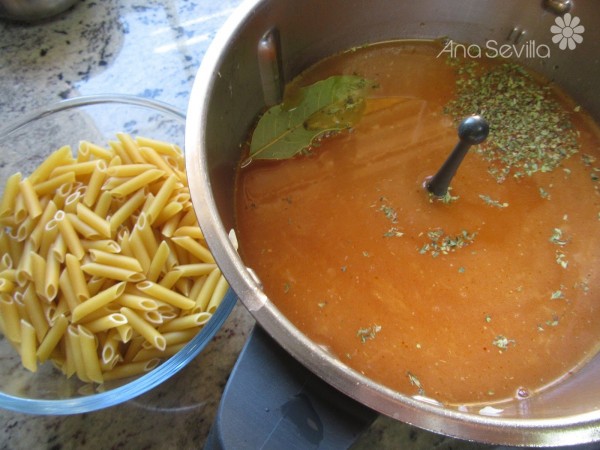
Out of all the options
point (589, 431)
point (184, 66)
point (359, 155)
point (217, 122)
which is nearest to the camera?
point (589, 431)

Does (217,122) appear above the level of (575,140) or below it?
above

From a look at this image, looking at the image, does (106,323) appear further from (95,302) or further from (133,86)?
(133,86)

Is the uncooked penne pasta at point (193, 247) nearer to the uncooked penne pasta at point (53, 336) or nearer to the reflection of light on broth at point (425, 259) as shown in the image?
the reflection of light on broth at point (425, 259)

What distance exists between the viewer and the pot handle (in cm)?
50

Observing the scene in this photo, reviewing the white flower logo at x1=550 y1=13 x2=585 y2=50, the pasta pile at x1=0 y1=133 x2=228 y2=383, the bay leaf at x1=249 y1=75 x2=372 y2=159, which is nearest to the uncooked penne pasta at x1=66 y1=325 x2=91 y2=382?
the pasta pile at x1=0 y1=133 x2=228 y2=383

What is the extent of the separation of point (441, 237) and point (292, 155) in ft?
0.82

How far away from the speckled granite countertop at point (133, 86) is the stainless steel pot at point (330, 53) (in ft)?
0.79

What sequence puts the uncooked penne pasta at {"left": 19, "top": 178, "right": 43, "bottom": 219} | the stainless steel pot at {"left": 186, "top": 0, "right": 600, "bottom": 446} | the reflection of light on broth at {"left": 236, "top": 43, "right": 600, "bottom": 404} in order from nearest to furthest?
1. the stainless steel pot at {"left": 186, "top": 0, "right": 600, "bottom": 446}
2. the reflection of light on broth at {"left": 236, "top": 43, "right": 600, "bottom": 404}
3. the uncooked penne pasta at {"left": 19, "top": 178, "right": 43, "bottom": 219}

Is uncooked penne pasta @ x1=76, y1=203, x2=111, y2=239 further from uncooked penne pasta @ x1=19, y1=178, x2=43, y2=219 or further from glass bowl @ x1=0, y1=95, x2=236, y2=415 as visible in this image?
glass bowl @ x1=0, y1=95, x2=236, y2=415

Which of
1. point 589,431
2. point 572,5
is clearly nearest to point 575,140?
point 572,5

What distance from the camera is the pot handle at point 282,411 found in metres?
0.50

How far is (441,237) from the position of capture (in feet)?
2.23

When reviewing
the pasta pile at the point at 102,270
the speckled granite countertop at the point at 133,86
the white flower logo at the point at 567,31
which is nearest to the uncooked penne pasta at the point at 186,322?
the pasta pile at the point at 102,270

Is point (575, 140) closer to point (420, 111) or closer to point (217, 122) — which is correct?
point (420, 111)
